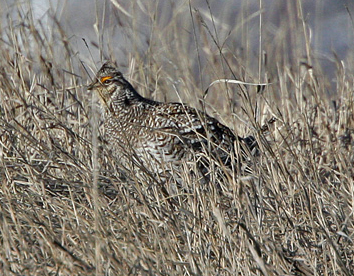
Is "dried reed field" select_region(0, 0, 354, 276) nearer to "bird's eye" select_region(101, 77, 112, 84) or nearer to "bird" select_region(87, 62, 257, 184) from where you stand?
"bird" select_region(87, 62, 257, 184)

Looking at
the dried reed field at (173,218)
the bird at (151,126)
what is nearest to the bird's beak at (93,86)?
the bird at (151,126)

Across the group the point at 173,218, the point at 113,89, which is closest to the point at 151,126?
the point at 113,89

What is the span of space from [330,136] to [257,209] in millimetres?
1495

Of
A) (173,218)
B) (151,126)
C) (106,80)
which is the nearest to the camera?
(173,218)

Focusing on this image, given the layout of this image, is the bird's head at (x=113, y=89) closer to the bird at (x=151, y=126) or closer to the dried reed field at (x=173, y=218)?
the bird at (x=151, y=126)

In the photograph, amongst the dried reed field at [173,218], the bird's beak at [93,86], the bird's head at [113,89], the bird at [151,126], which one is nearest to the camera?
the dried reed field at [173,218]

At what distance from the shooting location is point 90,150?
4.11 meters

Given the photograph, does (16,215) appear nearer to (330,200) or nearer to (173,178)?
(173,178)

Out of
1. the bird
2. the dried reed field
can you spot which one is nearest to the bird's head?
the bird

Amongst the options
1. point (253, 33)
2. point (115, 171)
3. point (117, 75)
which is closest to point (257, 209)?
point (115, 171)

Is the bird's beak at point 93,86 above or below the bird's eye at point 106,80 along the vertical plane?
below

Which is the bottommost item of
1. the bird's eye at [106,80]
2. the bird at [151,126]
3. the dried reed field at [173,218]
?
the dried reed field at [173,218]

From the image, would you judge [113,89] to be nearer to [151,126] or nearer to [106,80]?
[106,80]

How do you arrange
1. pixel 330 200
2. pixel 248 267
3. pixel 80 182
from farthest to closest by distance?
pixel 80 182 < pixel 330 200 < pixel 248 267
